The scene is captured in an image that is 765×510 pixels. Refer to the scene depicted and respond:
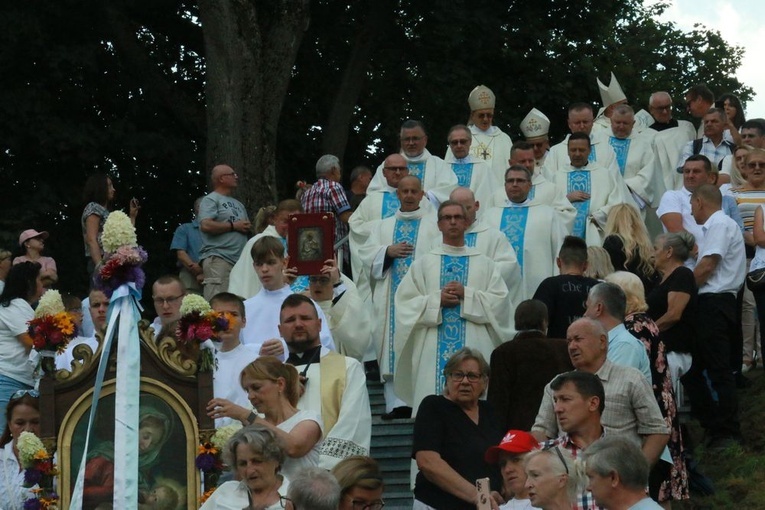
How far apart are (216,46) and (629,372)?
10.7 meters

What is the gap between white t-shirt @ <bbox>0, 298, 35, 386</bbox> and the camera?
12305 mm

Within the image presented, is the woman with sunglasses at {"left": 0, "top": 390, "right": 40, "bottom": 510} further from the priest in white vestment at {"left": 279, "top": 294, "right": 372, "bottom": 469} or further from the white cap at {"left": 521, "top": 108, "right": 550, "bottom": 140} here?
the white cap at {"left": 521, "top": 108, "right": 550, "bottom": 140}

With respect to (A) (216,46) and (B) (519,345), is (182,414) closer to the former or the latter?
(B) (519,345)

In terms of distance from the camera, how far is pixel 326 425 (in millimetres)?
9406

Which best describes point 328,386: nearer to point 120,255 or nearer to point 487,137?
point 120,255

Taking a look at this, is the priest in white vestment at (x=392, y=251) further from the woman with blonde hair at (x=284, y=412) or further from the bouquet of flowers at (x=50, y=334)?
the woman with blonde hair at (x=284, y=412)

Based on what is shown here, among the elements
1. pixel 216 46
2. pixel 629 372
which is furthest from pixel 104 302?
pixel 216 46

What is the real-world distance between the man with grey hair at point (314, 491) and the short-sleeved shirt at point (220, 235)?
8.66m

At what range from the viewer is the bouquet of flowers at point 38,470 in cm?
905

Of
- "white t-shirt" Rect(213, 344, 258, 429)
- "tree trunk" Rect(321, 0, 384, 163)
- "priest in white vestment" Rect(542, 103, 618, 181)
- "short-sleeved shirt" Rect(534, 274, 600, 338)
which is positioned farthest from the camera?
"tree trunk" Rect(321, 0, 384, 163)

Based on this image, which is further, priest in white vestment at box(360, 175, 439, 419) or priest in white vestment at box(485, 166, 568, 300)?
priest in white vestment at box(485, 166, 568, 300)

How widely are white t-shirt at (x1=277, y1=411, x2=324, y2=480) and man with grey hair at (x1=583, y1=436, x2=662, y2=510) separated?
1990mm

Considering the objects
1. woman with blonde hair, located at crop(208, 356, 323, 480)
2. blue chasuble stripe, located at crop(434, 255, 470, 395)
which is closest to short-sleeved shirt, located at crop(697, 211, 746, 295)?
blue chasuble stripe, located at crop(434, 255, 470, 395)

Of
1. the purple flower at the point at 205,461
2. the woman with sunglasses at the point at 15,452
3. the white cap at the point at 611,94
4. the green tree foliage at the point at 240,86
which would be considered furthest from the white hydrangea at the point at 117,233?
the white cap at the point at 611,94
